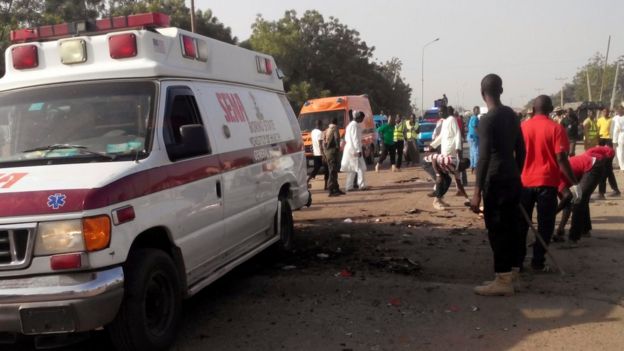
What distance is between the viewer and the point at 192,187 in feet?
14.4

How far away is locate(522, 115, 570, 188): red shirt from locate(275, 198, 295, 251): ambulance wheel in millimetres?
2801

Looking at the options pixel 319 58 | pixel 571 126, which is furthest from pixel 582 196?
pixel 319 58

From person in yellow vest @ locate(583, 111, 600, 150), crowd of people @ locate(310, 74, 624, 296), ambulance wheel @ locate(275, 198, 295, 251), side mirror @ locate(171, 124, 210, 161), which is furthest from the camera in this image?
person in yellow vest @ locate(583, 111, 600, 150)

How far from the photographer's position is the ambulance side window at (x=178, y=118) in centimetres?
419

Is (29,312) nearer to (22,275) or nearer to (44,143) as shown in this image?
(22,275)

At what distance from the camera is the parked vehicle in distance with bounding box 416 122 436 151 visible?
25484mm

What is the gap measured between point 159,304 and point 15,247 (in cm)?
111

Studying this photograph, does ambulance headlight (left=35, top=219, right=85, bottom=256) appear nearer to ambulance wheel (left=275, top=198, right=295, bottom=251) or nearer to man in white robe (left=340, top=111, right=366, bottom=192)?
ambulance wheel (left=275, top=198, right=295, bottom=251)

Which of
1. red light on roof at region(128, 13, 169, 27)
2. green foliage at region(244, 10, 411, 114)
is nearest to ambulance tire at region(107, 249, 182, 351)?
red light on roof at region(128, 13, 169, 27)

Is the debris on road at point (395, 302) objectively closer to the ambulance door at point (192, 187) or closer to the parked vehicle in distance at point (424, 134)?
the ambulance door at point (192, 187)

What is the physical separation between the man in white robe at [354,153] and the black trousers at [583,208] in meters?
5.79

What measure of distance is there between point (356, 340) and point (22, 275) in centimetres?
240

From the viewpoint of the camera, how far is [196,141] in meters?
4.22

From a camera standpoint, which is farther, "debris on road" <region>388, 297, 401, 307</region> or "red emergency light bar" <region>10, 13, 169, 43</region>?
"debris on road" <region>388, 297, 401, 307</region>
